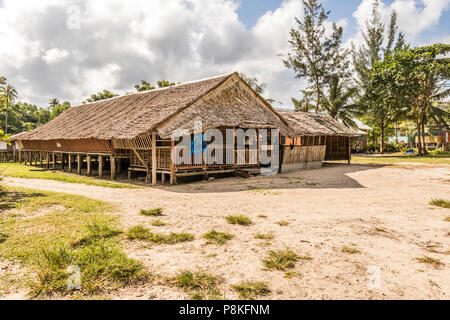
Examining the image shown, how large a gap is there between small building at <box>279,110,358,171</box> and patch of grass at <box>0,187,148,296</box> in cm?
1302

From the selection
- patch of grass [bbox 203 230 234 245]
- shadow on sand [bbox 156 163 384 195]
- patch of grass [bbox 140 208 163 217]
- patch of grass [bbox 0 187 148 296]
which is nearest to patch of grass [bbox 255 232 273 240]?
patch of grass [bbox 203 230 234 245]

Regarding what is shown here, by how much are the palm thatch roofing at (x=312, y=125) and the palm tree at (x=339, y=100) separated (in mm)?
9033

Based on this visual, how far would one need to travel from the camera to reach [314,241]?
495 centimetres

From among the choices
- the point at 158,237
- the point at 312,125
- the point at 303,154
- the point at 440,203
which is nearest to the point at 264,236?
the point at 158,237

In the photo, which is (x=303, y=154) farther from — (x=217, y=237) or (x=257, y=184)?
(x=217, y=237)

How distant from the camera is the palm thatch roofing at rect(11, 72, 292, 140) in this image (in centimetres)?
1253

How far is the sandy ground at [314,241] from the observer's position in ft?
11.2

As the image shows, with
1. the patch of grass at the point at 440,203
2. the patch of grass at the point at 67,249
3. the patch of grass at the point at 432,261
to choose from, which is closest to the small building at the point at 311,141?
the patch of grass at the point at 440,203

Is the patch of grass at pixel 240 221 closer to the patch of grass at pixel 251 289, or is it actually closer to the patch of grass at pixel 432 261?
the patch of grass at pixel 251 289

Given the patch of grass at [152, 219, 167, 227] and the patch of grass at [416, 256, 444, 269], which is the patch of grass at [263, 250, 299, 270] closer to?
the patch of grass at [416, 256, 444, 269]

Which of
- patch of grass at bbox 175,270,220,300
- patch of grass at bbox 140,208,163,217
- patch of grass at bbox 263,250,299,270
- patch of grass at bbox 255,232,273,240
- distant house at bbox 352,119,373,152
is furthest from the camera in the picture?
distant house at bbox 352,119,373,152

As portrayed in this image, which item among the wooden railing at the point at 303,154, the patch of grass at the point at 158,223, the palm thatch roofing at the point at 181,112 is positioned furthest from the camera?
the wooden railing at the point at 303,154

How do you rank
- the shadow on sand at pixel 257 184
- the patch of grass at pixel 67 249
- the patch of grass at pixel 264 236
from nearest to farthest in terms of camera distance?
the patch of grass at pixel 67 249
the patch of grass at pixel 264 236
the shadow on sand at pixel 257 184
